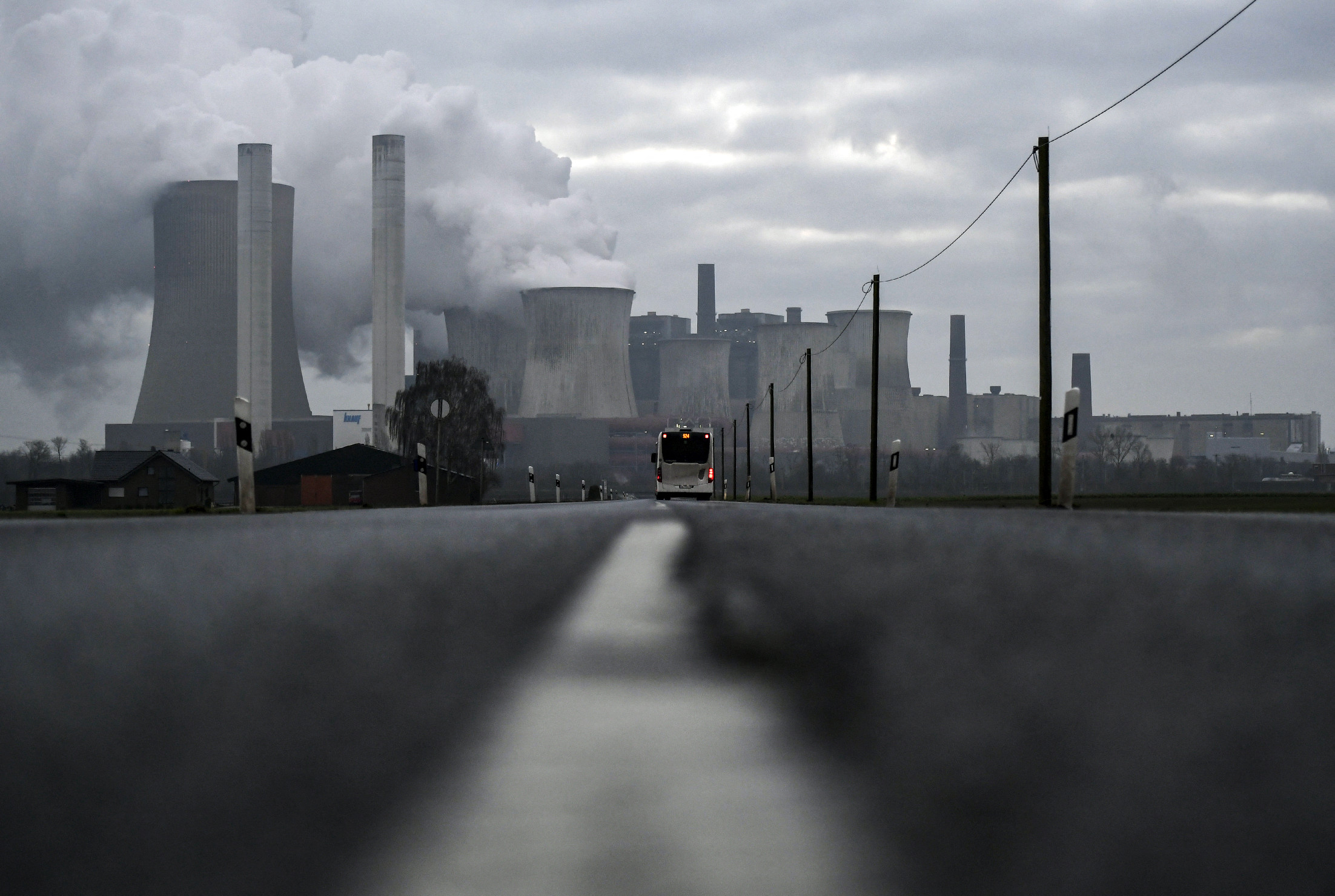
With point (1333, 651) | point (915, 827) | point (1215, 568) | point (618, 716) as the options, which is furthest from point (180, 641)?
point (1215, 568)

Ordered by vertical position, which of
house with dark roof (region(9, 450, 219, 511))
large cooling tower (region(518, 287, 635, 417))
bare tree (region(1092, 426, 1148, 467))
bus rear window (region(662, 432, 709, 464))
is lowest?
house with dark roof (region(9, 450, 219, 511))

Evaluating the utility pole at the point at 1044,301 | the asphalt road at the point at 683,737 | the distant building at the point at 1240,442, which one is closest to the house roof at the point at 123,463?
the utility pole at the point at 1044,301

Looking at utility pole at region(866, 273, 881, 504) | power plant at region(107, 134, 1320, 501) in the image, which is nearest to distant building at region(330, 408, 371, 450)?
power plant at region(107, 134, 1320, 501)

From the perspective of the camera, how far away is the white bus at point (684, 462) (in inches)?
2031

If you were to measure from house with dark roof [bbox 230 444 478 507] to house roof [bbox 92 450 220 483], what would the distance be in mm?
7571

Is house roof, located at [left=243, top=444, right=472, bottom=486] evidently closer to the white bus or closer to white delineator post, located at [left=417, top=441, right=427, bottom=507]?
the white bus

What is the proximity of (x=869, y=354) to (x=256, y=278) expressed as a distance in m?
71.5

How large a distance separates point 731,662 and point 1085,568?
3.51 feet

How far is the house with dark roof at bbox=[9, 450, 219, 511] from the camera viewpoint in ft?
204

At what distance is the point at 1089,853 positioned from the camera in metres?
1.36

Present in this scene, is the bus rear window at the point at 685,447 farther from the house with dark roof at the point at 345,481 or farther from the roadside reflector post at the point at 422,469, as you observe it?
the roadside reflector post at the point at 422,469

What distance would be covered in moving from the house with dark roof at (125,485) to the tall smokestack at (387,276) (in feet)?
118

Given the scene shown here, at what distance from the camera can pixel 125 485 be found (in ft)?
210

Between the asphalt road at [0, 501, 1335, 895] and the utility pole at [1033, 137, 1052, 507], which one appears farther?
the utility pole at [1033, 137, 1052, 507]
